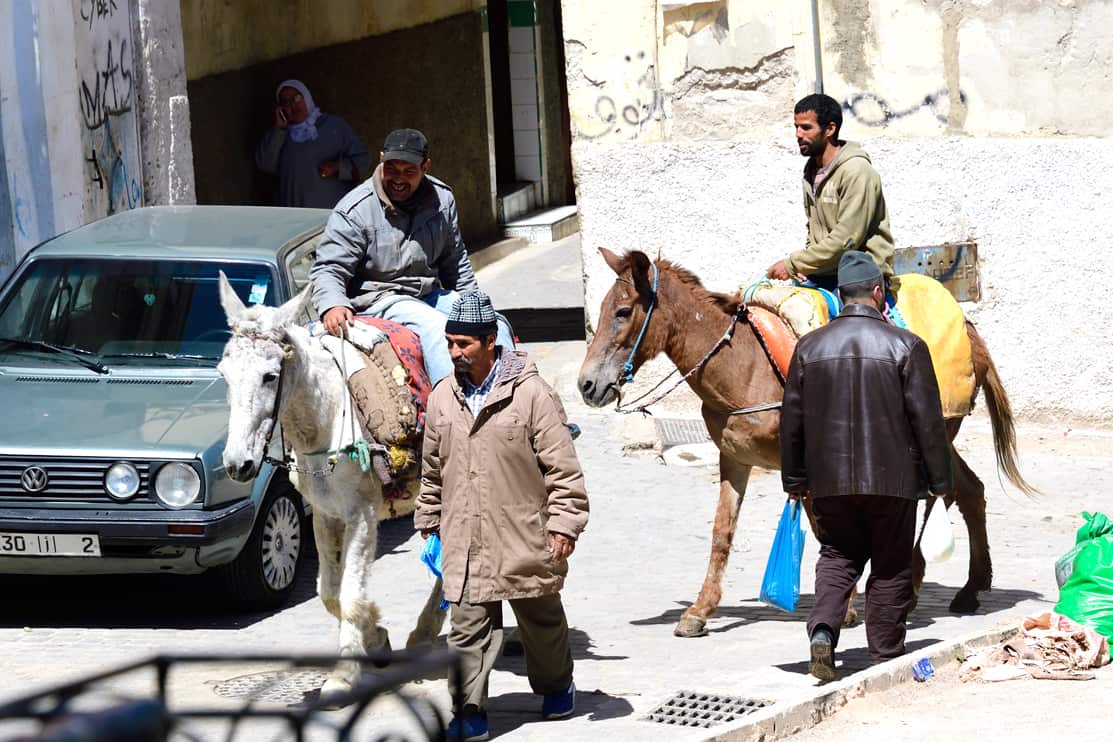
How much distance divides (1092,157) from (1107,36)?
813 millimetres

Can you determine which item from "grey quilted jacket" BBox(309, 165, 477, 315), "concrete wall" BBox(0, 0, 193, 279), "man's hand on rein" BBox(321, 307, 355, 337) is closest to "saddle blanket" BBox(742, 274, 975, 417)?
"grey quilted jacket" BBox(309, 165, 477, 315)

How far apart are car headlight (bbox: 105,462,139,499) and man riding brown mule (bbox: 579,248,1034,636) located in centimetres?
215

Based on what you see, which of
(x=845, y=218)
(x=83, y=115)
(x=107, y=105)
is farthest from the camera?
(x=107, y=105)

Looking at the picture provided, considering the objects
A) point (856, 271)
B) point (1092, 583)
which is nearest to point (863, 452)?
point (856, 271)

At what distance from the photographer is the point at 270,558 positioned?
356 inches

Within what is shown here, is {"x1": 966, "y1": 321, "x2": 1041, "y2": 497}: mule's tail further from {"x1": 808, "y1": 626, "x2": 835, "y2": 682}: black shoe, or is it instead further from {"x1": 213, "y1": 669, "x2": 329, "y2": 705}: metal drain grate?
{"x1": 213, "y1": 669, "x2": 329, "y2": 705}: metal drain grate

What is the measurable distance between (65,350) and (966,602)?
190 inches

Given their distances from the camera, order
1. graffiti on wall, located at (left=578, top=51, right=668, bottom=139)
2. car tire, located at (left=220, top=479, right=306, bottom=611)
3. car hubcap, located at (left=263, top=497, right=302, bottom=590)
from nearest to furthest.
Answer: car tire, located at (left=220, top=479, right=306, bottom=611) < car hubcap, located at (left=263, top=497, right=302, bottom=590) < graffiti on wall, located at (left=578, top=51, right=668, bottom=139)

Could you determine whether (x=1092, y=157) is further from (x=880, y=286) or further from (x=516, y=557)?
(x=516, y=557)

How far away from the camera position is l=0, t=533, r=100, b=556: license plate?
8.34 meters

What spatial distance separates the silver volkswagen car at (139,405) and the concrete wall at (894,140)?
328cm

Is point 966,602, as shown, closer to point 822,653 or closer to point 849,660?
point 849,660

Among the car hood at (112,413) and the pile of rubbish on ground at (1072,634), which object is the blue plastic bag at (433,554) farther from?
the pile of rubbish on ground at (1072,634)

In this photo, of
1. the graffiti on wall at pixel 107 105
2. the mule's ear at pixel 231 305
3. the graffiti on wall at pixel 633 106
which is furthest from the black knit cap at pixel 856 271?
the graffiti on wall at pixel 107 105
